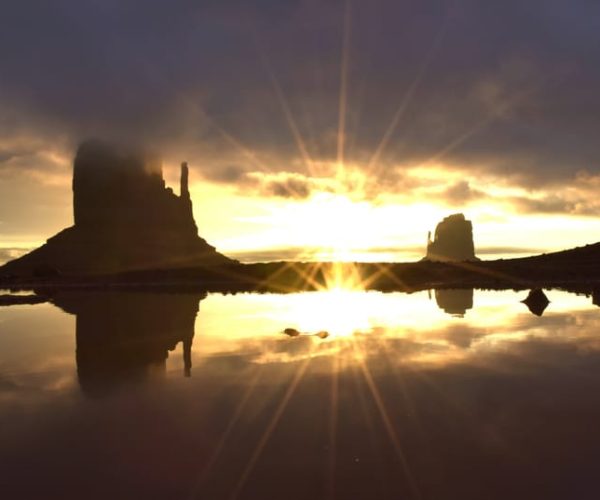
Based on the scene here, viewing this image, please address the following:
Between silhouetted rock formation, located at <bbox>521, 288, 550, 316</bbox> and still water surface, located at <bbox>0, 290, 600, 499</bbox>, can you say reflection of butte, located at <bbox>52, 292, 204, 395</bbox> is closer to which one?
still water surface, located at <bbox>0, 290, 600, 499</bbox>

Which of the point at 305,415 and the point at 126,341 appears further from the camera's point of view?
the point at 126,341

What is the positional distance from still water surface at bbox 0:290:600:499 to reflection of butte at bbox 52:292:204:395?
0.17 m

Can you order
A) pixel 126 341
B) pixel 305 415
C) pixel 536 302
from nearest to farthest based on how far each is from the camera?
pixel 305 415
pixel 126 341
pixel 536 302

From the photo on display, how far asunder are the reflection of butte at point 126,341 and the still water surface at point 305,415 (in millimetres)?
174

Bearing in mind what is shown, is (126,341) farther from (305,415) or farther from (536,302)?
(536,302)

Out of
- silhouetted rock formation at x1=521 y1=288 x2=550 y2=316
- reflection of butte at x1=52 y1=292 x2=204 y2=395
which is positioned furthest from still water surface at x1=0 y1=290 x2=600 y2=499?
silhouetted rock formation at x1=521 y1=288 x2=550 y2=316

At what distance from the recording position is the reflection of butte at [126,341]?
61.3 feet

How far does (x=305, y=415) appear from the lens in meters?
13.0

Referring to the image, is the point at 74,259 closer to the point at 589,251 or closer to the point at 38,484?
the point at 589,251

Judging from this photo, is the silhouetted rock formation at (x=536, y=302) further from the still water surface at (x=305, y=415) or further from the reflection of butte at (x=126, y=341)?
the reflection of butte at (x=126, y=341)

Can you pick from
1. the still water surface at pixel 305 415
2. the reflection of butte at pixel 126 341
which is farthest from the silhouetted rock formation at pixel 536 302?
the reflection of butte at pixel 126 341

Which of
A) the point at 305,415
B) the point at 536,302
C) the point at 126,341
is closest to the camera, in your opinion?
the point at 305,415

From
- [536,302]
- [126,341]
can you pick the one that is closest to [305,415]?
[126,341]

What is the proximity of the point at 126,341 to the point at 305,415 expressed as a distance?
52.9 ft
